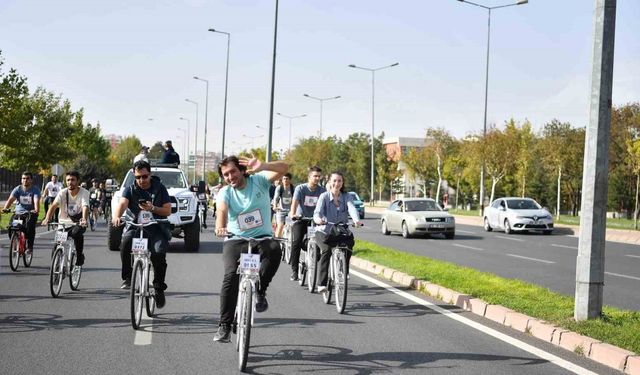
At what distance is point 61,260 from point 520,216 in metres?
23.7

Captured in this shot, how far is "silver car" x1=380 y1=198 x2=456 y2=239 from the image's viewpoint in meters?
27.8

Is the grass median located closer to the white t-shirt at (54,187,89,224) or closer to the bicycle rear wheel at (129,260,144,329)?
the bicycle rear wheel at (129,260,144,329)

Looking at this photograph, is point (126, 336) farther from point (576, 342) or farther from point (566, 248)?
point (566, 248)

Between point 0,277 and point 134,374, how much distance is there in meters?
7.65

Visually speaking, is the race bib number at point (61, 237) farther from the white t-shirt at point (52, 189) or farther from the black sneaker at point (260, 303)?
the white t-shirt at point (52, 189)

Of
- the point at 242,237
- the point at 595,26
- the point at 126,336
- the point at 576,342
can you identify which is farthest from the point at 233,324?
the point at 595,26

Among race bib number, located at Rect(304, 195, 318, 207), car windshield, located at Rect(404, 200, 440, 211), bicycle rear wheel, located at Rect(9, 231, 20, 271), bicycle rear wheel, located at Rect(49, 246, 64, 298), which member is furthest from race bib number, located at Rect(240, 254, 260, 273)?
car windshield, located at Rect(404, 200, 440, 211)

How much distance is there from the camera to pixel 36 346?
7.34 m

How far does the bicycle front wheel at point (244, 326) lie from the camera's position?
21.0 feet

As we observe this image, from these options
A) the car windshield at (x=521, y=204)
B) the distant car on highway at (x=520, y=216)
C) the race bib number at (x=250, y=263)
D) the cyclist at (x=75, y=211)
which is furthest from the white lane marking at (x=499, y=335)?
the car windshield at (x=521, y=204)

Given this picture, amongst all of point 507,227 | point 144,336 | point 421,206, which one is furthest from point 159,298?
point 507,227

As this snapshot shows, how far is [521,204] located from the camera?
107ft

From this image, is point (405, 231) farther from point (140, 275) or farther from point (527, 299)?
point (140, 275)

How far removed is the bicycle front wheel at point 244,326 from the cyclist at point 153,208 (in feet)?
7.58
